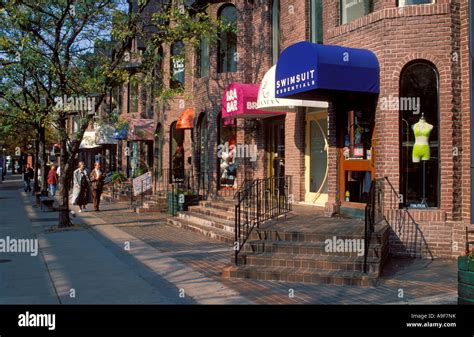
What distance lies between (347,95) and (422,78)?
1.61 meters

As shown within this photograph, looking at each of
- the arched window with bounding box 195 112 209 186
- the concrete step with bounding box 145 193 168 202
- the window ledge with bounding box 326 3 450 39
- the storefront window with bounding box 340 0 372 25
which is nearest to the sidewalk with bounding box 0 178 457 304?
the window ledge with bounding box 326 3 450 39

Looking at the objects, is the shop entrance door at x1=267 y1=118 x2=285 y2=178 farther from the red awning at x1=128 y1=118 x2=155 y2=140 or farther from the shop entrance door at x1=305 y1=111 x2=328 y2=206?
the red awning at x1=128 y1=118 x2=155 y2=140

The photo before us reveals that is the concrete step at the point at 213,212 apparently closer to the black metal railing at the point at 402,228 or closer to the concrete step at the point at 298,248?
the concrete step at the point at 298,248

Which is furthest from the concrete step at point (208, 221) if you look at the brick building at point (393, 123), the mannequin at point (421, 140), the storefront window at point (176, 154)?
the mannequin at point (421, 140)

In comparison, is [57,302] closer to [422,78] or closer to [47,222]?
[422,78]

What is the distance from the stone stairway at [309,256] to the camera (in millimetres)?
7738

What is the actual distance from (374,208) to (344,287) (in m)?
2.21

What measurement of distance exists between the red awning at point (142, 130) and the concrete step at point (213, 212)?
8061 millimetres

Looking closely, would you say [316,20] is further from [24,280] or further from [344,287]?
[24,280]

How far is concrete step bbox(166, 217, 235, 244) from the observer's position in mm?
11498

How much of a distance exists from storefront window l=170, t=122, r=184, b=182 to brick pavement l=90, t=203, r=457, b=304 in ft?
25.0

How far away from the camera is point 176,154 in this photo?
19109 millimetres

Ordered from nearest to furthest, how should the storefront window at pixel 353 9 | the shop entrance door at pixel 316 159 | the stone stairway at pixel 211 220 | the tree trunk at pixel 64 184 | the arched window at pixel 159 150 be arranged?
the storefront window at pixel 353 9 → the stone stairway at pixel 211 220 → the shop entrance door at pixel 316 159 → the tree trunk at pixel 64 184 → the arched window at pixel 159 150

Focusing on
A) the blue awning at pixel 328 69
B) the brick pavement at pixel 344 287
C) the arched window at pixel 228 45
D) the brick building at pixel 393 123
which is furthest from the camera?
the arched window at pixel 228 45
